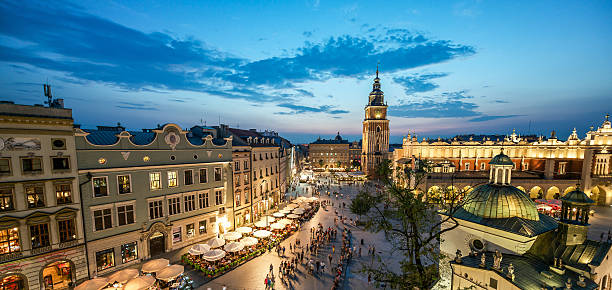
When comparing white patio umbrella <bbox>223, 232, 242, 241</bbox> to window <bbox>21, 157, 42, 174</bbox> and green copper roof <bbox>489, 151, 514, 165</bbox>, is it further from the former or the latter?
green copper roof <bbox>489, 151, 514, 165</bbox>

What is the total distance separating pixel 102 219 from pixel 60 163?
6168mm

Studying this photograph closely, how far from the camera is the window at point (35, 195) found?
18.2 m

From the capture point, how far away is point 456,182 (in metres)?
48.3

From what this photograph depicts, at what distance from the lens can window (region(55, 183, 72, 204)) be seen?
1947cm

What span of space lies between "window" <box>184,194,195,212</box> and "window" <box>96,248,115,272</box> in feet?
24.9

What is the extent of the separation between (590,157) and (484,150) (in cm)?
1859

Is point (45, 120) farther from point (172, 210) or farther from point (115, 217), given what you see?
point (172, 210)

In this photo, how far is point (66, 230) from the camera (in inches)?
785

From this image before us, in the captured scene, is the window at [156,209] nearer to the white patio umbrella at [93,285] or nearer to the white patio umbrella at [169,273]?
the white patio umbrella at [169,273]

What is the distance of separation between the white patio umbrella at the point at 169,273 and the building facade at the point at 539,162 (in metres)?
44.1

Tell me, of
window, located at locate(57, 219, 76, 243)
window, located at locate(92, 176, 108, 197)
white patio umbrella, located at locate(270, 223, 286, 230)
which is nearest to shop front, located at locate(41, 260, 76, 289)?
window, located at locate(57, 219, 76, 243)

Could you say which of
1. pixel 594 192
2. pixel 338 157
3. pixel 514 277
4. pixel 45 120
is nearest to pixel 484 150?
pixel 594 192

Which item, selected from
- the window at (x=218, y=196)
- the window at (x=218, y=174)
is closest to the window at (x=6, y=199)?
the window at (x=218, y=174)

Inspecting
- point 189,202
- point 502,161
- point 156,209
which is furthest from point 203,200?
point 502,161
